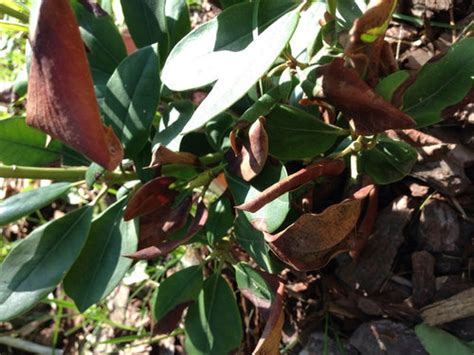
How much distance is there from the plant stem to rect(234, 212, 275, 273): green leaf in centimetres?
24

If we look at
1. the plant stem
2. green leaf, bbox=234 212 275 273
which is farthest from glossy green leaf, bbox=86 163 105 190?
green leaf, bbox=234 212 275 273

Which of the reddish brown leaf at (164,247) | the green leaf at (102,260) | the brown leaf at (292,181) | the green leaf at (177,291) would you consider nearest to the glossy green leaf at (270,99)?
the brown leaf at (292,181)

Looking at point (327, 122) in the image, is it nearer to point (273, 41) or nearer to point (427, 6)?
point (273, 41)

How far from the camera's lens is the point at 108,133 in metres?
0.99

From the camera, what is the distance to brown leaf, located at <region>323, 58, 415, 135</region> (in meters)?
0.87

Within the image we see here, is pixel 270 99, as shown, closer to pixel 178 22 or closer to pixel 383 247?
pixel 178 22

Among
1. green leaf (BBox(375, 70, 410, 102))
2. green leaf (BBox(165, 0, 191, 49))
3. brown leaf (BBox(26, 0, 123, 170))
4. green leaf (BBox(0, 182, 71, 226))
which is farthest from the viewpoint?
green leaf (BBox(165, 0, 191, 49))

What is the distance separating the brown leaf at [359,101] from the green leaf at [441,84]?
7.2 inches

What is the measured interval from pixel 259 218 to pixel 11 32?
1.32 m

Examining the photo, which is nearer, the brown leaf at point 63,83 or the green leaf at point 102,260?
the brown leaf at point 63,83

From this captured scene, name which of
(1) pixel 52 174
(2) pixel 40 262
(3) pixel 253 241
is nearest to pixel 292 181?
(3) pixel 253 241

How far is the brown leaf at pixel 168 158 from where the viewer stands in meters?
1.06

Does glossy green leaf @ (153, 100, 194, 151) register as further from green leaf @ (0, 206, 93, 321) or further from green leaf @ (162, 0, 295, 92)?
green leaf @ (0, 206, 93, 321)

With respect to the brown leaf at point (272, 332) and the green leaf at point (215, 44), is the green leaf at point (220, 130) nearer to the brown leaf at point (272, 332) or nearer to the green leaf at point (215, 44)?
the green leaf at point (215, 44)
